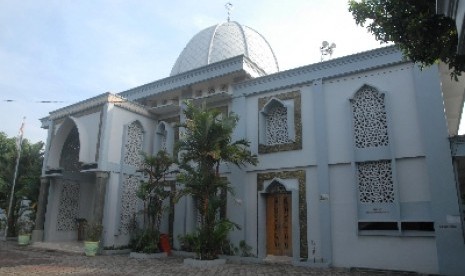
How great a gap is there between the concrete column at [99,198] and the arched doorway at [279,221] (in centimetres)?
636

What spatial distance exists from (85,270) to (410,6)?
32.0 feet

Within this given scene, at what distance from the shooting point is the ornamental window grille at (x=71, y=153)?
→ 16672mm

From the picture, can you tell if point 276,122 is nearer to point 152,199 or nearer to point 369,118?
point 369,118

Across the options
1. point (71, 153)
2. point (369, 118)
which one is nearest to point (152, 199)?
point (71, 153)

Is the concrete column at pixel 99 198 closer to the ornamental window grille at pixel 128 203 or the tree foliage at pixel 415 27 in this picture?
the ornamental window grille at pixel 128 203

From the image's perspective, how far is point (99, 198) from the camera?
44.1 feet

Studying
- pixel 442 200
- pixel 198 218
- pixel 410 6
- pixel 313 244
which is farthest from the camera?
pixel 198 218

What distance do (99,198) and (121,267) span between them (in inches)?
162

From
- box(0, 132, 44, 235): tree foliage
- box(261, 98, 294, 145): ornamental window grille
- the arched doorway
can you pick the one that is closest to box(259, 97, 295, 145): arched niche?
box(261, 98, 294, 145): ornamental window grille

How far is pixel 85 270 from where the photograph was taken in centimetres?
941

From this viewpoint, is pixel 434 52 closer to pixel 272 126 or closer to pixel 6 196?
pixel 272 126

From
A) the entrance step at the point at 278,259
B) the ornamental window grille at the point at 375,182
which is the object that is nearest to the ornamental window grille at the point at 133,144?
the entrance step at the point at 278,259

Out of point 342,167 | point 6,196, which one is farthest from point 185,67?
point 6,196

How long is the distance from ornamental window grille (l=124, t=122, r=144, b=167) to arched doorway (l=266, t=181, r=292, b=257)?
613cm
